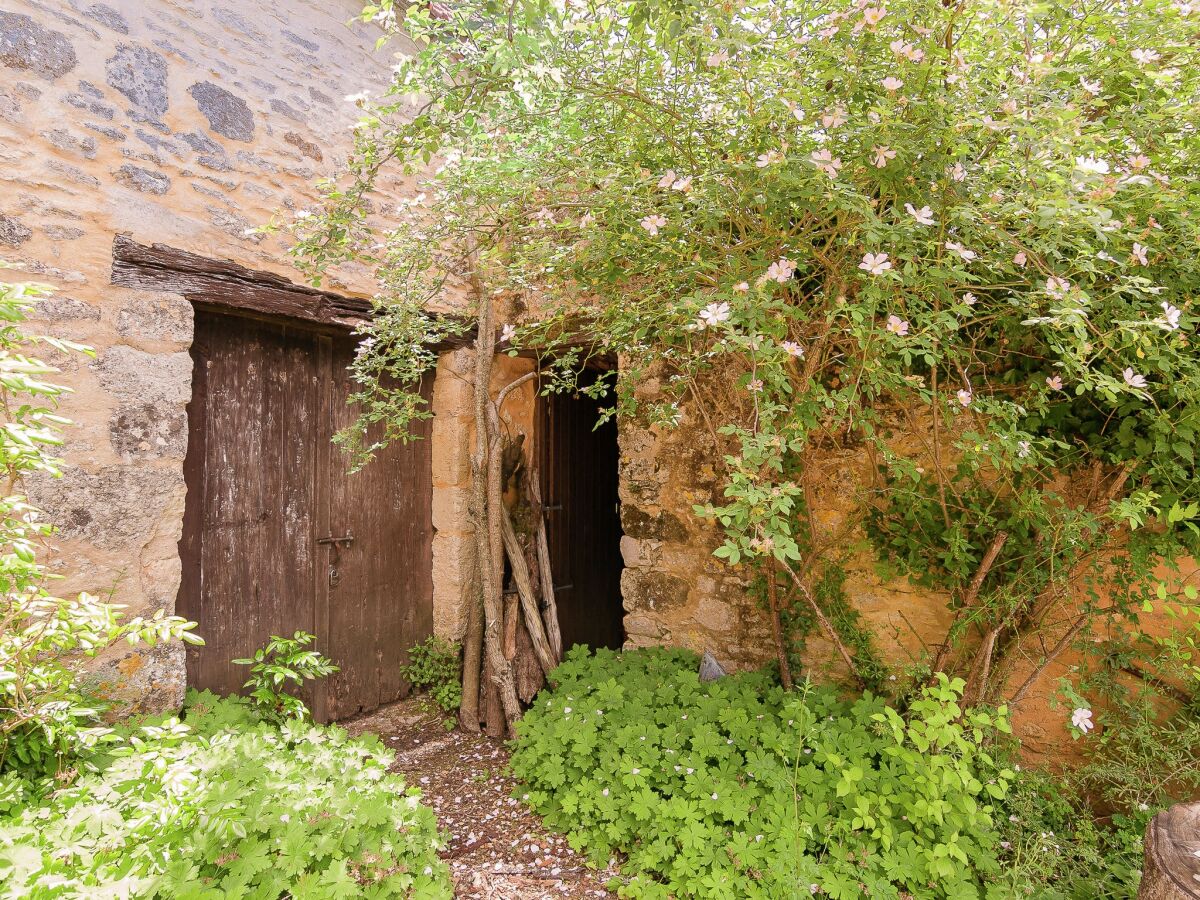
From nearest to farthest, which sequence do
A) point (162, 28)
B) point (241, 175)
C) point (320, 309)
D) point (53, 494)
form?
point (53, 494) → point (162, 28) → point (241, 175) → point (320, 309)

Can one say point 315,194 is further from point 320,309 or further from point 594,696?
point 594,696

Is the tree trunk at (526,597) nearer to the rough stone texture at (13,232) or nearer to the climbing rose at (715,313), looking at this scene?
the climbing rose at (715,313)

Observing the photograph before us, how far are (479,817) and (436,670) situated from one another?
1.13 metres

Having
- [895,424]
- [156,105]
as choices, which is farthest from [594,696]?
[156,105]

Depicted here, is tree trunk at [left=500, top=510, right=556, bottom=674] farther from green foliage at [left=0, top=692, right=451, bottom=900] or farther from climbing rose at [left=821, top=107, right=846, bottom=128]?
climbing rose at [left=821, top=107, right=846, bottom=128]

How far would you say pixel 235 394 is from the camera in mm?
2969

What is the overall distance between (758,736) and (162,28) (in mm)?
3723

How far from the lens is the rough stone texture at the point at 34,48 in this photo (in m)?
2.21

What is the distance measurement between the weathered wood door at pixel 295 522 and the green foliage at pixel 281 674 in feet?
0.44

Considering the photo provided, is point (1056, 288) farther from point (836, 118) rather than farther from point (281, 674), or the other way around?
point (281, 674)

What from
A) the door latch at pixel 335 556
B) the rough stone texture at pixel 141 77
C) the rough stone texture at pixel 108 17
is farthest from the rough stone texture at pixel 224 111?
the door latch at pixel 335 556

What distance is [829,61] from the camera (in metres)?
1.90

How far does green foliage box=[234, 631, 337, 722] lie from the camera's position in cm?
253

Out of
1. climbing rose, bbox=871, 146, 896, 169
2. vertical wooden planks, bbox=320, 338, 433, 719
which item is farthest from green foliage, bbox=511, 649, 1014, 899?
climbing rose, bbox=871, 146, 896, 169
